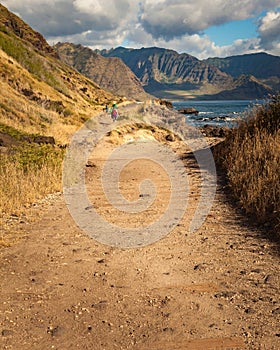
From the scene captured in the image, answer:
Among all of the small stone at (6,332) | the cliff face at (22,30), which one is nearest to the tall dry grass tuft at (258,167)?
the small stone at (6,332)

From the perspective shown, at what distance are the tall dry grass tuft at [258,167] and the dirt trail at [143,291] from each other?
50 centimetres

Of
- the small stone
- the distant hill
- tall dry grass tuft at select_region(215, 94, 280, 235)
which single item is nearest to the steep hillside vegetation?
the distant hill

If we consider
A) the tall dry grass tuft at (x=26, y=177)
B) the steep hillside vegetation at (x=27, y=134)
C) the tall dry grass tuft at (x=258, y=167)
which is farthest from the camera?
the steep hillside vegetation at (x=27, y=134)

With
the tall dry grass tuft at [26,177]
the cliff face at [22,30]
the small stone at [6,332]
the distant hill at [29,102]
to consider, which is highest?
the cliff face at [22,30]

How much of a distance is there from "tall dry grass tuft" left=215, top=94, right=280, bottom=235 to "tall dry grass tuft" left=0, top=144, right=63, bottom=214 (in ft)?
14.4

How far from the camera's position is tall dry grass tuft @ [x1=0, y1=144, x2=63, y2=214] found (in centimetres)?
745

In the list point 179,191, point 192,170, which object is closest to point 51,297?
point 179,191

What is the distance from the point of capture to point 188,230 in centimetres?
595

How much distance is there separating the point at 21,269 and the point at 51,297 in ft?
2.97

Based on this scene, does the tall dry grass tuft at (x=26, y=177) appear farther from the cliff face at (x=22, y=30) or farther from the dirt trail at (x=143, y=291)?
the cliff face at (x=22, y=30)

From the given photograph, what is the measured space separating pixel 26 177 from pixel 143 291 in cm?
549

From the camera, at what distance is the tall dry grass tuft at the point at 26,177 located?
7448mm

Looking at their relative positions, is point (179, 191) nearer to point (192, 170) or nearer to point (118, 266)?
point (192, 170)

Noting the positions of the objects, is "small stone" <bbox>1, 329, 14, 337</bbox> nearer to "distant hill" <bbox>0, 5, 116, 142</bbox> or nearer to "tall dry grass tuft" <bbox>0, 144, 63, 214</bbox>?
"tall dry grass tuft" <bbox>0, 144, 63, 214</bbox>
